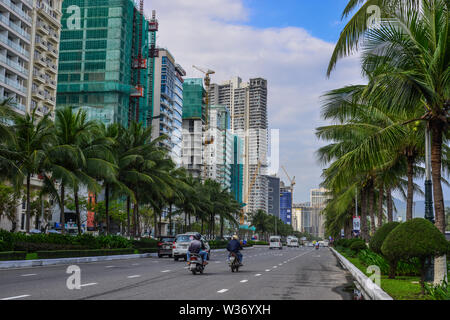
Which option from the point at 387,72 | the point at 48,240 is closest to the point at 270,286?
the point at 387,72

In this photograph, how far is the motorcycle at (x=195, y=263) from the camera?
66.3ft

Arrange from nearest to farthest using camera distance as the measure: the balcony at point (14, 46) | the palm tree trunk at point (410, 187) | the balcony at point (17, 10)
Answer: the palm tree trunk at point (410, 187), the balcony at point (14, 46), the balcony at point (17, 10)

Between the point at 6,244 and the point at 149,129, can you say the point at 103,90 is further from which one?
the point at 6,244

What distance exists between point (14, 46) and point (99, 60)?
27.6 meters

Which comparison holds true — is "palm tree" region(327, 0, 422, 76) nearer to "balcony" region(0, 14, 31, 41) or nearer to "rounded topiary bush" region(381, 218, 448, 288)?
"rounded topiary bush" region(381, 218, 448, 288)

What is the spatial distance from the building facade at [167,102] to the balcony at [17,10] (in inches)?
1818

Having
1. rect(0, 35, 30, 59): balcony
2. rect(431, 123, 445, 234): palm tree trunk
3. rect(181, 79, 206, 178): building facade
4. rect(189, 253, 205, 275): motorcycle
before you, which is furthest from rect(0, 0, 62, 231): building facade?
rect(181, 79, 206, 178): building facade

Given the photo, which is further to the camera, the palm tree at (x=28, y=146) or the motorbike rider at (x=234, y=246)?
the palm tree at (x=28, y=146)

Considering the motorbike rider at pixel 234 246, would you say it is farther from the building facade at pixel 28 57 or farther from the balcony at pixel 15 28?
the balcony at pixel 15 28

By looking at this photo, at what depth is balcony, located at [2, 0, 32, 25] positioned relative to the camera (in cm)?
6521

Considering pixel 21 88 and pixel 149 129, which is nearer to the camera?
pixel 149 129

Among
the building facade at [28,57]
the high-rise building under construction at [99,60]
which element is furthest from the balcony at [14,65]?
the high-rise building under construction at [99,60]
